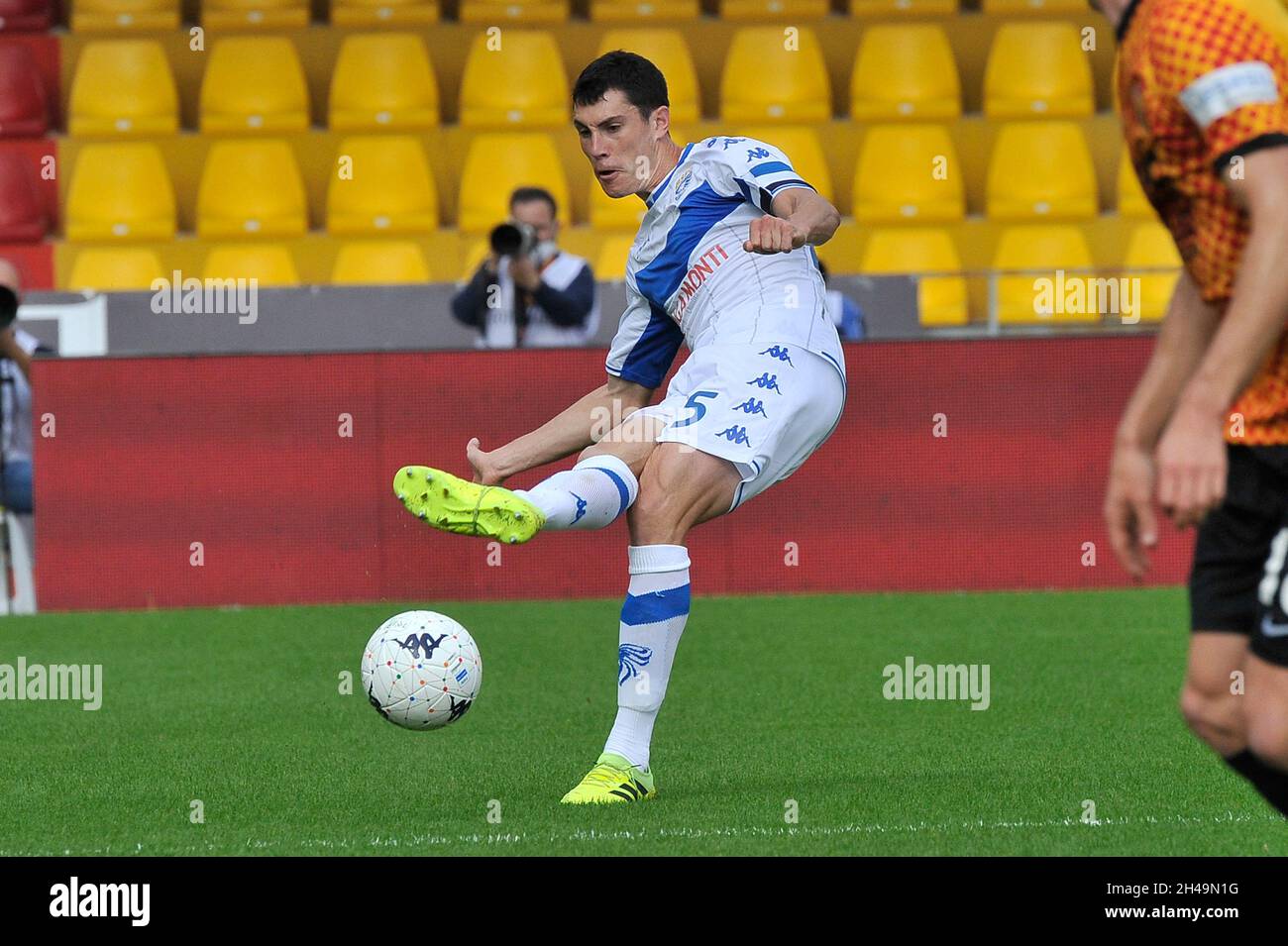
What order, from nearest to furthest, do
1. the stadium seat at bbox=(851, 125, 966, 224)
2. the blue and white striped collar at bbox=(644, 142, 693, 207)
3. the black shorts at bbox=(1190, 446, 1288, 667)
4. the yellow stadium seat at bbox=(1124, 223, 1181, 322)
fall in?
the black shorts at bbox=(1190, 446, 1288, 667) → the blue and white striped collar at bbox=(644, 142, 693, 207) → the yellow stadium seat at bbox=(1124, 223, 1181, 322) → the stadium seat at bbox=(851, 125, 966, 224)

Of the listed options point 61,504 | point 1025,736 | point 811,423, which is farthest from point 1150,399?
point 61,504

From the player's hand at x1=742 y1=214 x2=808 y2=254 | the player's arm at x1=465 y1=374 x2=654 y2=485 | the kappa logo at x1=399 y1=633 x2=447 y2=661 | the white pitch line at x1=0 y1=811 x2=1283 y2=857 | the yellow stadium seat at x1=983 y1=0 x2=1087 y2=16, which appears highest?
the yellow stadium seat at x1=983 y1=0 x2=1087 y2=16

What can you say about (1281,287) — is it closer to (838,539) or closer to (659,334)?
(659,334)

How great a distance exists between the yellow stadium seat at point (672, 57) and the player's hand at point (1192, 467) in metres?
12.1

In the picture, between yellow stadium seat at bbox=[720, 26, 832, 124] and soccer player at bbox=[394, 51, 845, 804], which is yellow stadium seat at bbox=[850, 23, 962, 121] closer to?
yellow stadium seat at bbox=[720, 26, 832, 124]

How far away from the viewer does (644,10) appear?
52.3 feet

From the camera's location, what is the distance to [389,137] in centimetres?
1516

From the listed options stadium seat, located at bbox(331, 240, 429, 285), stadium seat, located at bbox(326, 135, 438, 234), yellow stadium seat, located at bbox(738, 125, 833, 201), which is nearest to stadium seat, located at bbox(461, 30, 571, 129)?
stadium seat, located at bbox(326, 135, 438, 234)

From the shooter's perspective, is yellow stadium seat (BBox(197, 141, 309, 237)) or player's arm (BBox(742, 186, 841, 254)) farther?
yellow stadium seat (BBox(197, 141, 309, 237))

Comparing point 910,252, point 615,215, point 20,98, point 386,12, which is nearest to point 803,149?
point 910,252

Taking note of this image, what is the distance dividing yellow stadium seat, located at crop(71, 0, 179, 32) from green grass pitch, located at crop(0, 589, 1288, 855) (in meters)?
7.05

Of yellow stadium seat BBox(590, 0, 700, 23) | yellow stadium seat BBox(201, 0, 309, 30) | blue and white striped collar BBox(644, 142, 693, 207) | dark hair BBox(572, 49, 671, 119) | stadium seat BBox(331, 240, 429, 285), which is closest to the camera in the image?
dark hair BBox(572, 49, 671, 119)

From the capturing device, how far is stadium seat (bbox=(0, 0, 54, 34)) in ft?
53.4

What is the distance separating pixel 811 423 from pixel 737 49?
10.3m
